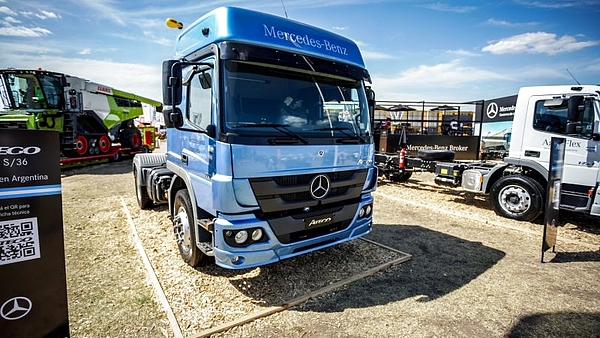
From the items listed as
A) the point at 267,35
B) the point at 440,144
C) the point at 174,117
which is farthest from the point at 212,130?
the point at 440,144

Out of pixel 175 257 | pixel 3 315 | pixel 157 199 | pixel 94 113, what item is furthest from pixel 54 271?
Result: pixel 94 113

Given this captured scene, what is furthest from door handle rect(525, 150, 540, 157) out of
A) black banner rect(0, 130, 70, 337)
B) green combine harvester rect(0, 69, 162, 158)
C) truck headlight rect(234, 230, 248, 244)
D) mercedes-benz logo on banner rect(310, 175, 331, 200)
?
green combine harvester rect(0, 69, 162, 158)

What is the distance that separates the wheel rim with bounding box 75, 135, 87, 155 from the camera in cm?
1232

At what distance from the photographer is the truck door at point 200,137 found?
301 cm

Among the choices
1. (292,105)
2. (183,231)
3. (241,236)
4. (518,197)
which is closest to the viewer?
(241,236)

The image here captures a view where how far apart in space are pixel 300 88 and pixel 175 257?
282 cm

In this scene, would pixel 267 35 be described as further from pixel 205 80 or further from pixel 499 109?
pixel 499 109

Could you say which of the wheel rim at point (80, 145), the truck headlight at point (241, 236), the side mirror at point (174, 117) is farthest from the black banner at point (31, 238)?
the wheel rim at point (80, 145)

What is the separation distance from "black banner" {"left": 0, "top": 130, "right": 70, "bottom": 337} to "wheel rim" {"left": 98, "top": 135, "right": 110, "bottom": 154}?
44.6ft

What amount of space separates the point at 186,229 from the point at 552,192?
16.1 ft

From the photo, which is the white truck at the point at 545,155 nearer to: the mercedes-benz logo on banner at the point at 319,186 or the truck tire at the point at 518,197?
the truck tire at the point at 518,197

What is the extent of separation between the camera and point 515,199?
6180 mm

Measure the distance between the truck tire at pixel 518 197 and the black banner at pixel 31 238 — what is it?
7.19 metres

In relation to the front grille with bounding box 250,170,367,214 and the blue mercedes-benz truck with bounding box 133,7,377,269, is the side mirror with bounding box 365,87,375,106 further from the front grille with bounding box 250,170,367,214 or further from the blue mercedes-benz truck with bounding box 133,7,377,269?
the front grille with bounding box 250,170,367,214
